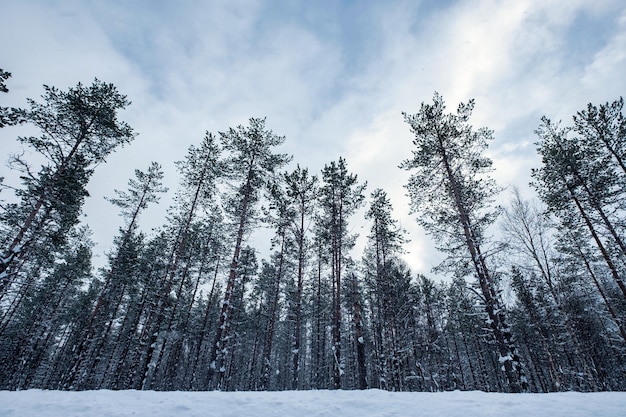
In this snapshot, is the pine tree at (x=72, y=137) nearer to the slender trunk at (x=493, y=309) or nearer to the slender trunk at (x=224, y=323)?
the slender trunk at (x=224, y=323)

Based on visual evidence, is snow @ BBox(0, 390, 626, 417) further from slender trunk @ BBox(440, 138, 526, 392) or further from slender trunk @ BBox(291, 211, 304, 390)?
slender trunk @ BBox(291, 211, 304, 390)

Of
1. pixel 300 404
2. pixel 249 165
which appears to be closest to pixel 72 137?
pixel 249 165

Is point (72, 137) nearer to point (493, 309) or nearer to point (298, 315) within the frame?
point (298, 315)

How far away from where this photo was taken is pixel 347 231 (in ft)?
61.8

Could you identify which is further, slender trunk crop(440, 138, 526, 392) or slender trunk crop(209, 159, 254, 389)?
slender trunk crop(209, 159, 254, 389)

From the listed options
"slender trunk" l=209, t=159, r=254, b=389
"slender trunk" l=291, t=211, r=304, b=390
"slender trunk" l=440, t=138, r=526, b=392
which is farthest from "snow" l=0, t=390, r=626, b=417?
"slender trunk" l=291, t=211, r=304, b=390

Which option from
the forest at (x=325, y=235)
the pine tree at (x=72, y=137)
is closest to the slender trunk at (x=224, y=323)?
the forest at (x=325, y=235)

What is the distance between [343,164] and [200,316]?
2880 cm

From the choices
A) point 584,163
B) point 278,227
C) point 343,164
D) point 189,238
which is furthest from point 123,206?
point 584,163

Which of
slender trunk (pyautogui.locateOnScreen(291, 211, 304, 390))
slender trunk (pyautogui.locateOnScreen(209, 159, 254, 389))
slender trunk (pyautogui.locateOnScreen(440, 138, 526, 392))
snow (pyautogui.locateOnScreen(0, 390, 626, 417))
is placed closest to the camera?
snow (pyautogui.locateOnScreen(0, 390, 626, 417))

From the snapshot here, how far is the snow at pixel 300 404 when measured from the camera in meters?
4.81

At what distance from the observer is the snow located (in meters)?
4.81

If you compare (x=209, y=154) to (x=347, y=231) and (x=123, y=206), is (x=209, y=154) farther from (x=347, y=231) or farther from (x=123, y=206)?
(x=347, y=231)

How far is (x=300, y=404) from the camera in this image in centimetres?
576
